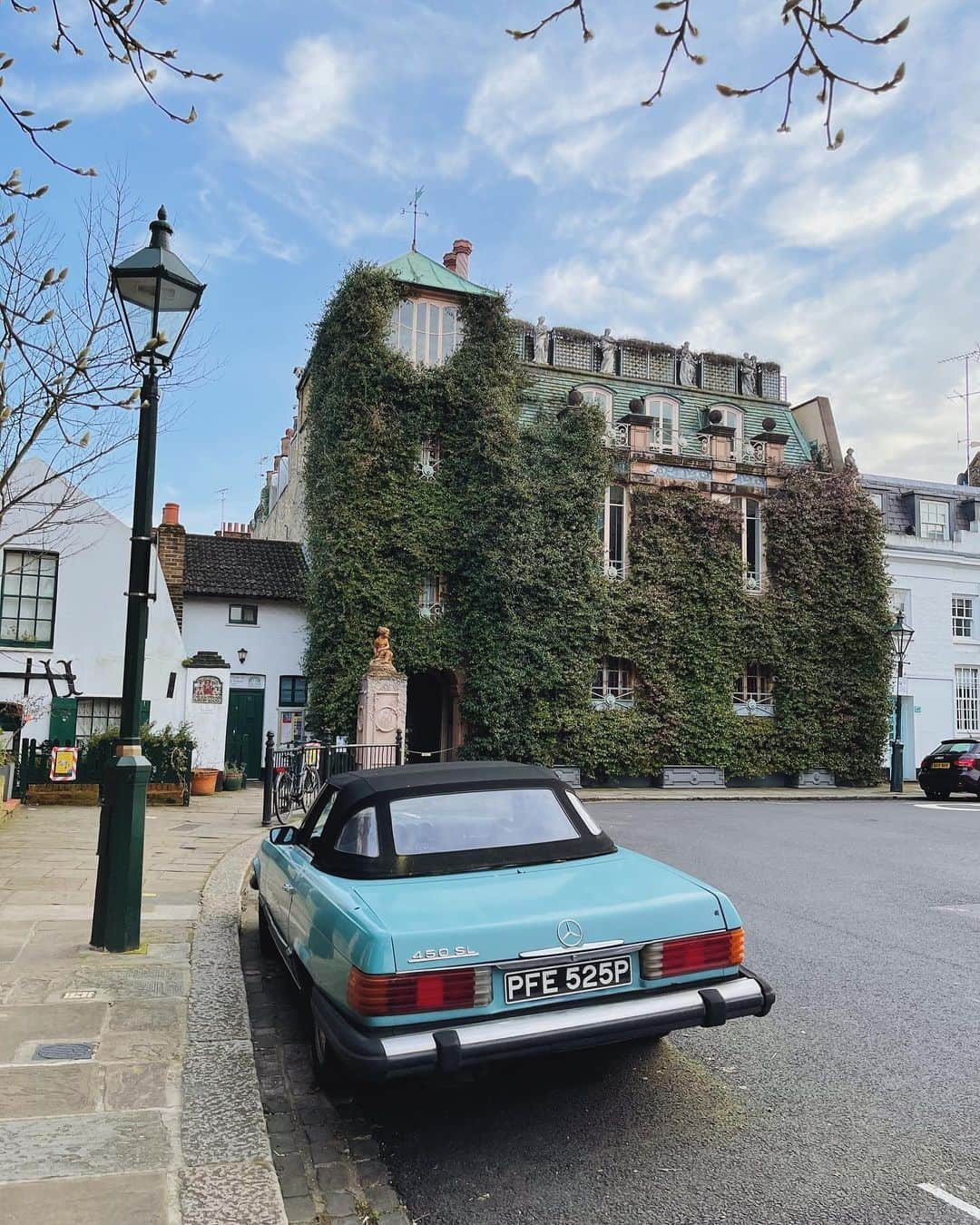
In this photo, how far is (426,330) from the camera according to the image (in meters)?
26.8

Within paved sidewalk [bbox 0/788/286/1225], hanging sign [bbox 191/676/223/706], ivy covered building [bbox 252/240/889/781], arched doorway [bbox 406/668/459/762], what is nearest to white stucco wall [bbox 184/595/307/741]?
ivy covered building [bbox 252/240/889/781]

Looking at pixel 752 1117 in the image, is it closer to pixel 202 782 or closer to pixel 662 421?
pixel 202 782

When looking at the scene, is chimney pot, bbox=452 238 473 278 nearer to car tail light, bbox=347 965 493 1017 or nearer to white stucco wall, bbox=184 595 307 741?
white stucco wall, bbox=184 595 307 741

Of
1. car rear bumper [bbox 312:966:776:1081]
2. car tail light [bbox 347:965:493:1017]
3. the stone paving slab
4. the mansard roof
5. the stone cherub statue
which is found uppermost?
the mansard roof

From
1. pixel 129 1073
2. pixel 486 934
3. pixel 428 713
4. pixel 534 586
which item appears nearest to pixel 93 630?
pixel 428 713

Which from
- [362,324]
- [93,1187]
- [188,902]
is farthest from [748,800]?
[93,1187]

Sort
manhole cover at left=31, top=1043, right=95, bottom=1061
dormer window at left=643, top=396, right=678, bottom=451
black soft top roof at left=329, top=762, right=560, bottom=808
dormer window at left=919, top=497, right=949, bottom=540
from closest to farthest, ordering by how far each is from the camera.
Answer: manhole cover at left=31, top=1043, right=95, bottom=1061 < black soft top roof at left=329, top=762, right=560, bottom=808 < dormer window at left=643, top=396, right=678, bottom=451 < dormer window at left=919, top=497, right=949, bottom=540

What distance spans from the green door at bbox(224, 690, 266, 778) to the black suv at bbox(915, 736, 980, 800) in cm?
1693

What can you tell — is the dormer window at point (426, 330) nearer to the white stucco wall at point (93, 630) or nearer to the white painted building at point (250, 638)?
the white painted building at point (250, 638)

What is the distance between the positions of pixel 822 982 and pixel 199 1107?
150 inches

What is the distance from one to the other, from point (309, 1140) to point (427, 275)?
26.8 m

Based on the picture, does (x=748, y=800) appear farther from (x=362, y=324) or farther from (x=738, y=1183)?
(x=738, y=1183)

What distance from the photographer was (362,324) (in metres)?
25.6

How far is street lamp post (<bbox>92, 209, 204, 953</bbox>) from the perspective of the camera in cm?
618
